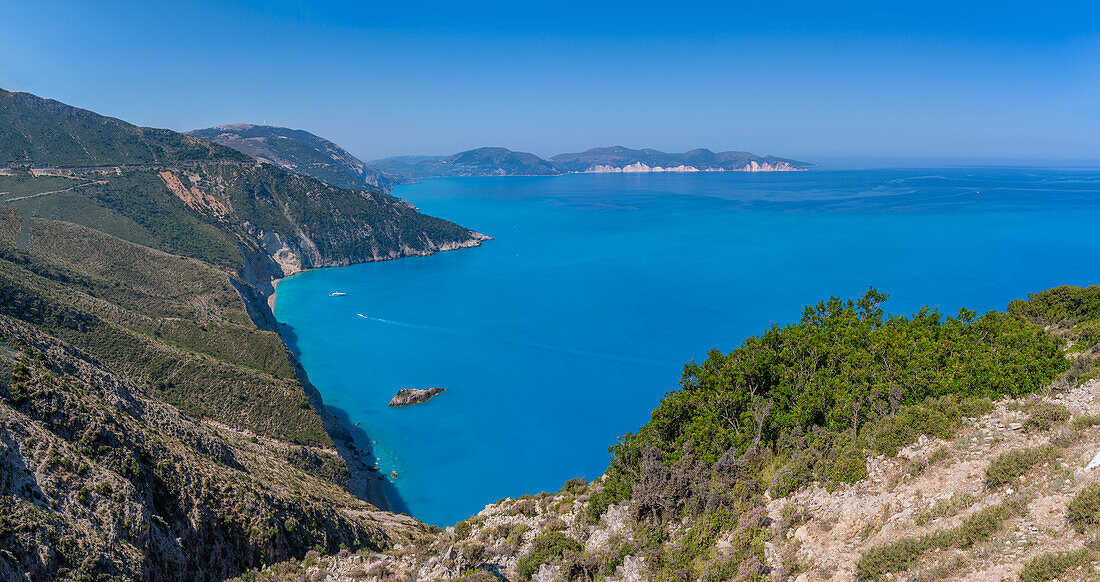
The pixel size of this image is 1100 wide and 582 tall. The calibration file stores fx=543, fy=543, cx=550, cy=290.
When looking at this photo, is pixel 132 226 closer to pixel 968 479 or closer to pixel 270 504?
pixel 270 504

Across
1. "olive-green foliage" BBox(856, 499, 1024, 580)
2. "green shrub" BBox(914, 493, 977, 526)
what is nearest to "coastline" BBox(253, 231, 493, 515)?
"olive-green foliage" BBox(856, 499, 1024, 580)

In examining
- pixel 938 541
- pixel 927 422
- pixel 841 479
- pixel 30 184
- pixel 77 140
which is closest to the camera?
pixel 938 541

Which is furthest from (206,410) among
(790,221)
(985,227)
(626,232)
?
(985,227)

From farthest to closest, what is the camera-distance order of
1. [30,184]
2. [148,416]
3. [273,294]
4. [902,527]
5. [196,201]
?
1. [196,201]
2. [273,294]
3. [30,184]
4. [148,416]
5. [902,527]

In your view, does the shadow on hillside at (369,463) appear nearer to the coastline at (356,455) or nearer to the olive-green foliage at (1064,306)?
the coastline at (356,455)

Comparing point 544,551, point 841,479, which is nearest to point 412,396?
point 544,551

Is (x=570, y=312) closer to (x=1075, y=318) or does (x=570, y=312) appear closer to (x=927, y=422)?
(x=1075, y=318)

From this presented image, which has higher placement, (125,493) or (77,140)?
(77,140)
